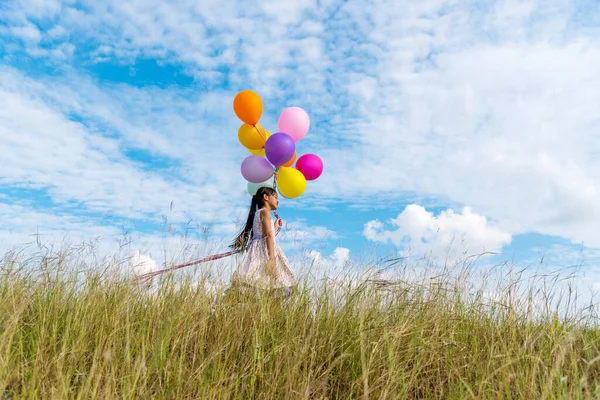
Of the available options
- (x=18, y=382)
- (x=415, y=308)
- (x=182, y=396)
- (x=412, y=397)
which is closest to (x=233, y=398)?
(x=182, y=396)

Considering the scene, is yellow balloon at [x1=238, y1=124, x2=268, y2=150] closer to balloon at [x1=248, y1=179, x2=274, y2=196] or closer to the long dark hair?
balloon at [x1=248, y1=179, x2=274, y2=196]

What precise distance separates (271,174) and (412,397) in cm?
340

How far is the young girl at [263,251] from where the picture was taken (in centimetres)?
473

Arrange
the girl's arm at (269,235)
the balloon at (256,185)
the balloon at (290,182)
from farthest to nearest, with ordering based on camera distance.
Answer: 1. the balloon at (256,185)
2. the balloon at (290,182)
3. the girl's arm at (269,235)

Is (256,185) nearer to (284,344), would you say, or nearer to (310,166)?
(310,166)

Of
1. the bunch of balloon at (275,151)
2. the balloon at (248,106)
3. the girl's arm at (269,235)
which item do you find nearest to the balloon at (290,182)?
the bunch of balloon at (275,151)

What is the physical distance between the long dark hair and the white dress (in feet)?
0.27

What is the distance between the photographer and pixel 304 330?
334cm

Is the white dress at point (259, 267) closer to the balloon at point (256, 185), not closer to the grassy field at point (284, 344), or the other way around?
the grassy field at point (284, 344)

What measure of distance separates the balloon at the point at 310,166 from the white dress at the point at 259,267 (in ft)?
3.42

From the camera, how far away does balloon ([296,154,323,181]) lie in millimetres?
6191

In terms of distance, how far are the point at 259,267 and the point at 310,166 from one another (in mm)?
1691

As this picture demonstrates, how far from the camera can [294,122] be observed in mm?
6125

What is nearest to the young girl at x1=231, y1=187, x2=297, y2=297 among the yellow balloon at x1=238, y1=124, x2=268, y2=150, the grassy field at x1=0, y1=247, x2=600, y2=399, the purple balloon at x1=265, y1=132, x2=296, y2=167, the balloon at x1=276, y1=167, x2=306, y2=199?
the balloon at x1=276, y1=167, x2=306, y2=199
